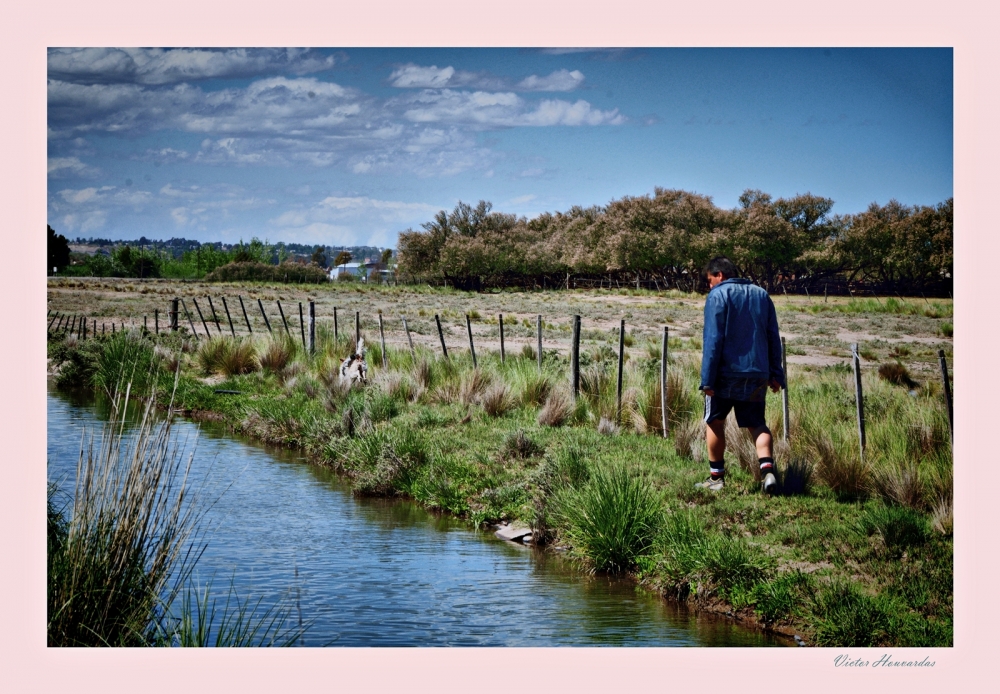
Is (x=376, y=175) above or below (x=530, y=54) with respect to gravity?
below

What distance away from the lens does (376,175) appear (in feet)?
32.7

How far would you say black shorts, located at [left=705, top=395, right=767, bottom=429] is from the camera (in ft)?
23.4

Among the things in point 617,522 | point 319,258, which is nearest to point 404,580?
point 617,522

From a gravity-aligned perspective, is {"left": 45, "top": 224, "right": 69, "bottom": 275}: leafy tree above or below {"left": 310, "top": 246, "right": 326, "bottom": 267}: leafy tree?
below

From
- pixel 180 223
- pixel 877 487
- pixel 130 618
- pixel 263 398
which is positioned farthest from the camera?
pixel 263 398

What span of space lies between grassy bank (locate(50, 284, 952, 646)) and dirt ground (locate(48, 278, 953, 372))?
507mm

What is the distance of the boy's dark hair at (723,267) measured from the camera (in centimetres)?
702

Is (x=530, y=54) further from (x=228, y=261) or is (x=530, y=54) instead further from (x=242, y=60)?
(x=228, y=261)

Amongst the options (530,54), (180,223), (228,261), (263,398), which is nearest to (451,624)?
(530,54)

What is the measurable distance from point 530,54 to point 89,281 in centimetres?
534

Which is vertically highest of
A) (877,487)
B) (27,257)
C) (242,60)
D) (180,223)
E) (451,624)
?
(242,60)

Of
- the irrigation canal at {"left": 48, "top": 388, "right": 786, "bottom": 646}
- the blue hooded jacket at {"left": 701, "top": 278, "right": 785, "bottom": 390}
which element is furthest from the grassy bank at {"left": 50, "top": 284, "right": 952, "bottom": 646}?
the blue hooded jacket at {"left": 701, "top": 278, "right": 785, "bottom": 390}

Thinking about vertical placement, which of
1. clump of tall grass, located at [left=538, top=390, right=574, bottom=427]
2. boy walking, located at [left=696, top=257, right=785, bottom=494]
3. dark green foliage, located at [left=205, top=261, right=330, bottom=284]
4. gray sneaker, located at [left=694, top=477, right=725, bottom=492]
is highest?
dark green foliage, located at [left=205, top=261, right=330, bottom=284]

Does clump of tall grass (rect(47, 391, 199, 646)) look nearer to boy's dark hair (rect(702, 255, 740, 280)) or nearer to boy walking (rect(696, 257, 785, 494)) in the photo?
boy walking (rect(696, 257, 785, 494))
